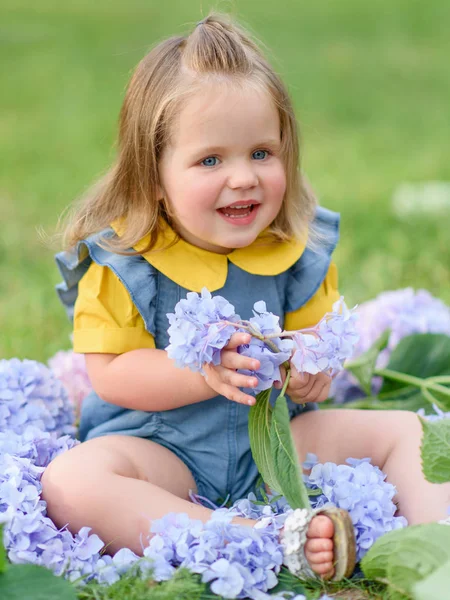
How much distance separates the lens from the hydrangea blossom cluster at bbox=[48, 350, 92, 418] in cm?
255

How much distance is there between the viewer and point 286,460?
172 centimetres

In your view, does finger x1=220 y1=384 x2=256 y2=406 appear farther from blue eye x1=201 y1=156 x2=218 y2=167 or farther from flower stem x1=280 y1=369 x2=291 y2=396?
blue eye x1=201 y1=156 x2=218 y2=167

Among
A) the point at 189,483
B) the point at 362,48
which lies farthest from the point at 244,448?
the point at 362,48

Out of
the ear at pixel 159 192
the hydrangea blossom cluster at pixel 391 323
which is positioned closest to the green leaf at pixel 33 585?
the ear at pixel 159 192

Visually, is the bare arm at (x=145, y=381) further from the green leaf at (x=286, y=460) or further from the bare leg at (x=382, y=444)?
the bare leg at (x=382, y=444)

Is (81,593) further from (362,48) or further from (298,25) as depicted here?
(298,25)

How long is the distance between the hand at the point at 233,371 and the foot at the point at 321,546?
245mm

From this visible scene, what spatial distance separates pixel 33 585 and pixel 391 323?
58.9 inches

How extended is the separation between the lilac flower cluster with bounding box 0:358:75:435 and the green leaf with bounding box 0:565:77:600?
576 millimetres

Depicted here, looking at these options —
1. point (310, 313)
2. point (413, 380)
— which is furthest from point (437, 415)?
point (310, 313)

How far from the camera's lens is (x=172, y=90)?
1984 millimetres

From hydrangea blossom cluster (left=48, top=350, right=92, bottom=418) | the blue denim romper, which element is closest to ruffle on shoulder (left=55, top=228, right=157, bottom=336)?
the blue denim romper

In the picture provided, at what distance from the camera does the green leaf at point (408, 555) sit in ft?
5.10

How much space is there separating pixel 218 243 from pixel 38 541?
0.71 meters
